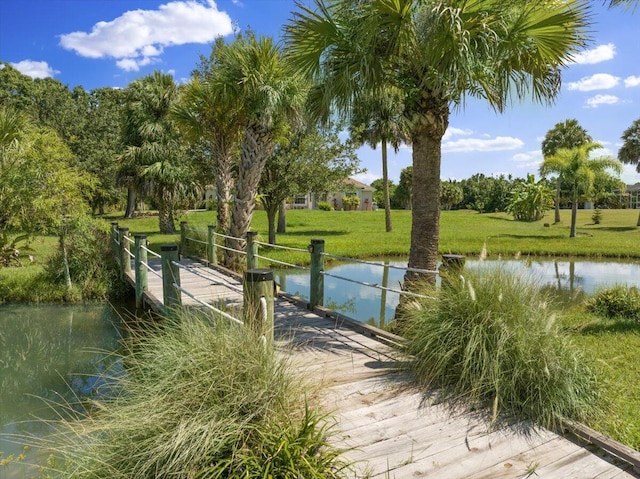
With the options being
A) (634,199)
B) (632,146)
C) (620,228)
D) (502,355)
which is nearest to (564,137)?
(632,146)

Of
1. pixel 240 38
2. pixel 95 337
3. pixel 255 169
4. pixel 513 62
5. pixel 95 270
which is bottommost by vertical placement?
pixel 95 337

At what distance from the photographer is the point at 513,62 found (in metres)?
6.63

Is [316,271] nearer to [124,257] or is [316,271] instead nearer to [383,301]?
[383,301]

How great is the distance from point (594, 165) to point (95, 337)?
29472 mm

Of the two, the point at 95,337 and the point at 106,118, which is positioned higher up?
the point at 106,118

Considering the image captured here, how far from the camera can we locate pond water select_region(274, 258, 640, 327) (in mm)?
10391

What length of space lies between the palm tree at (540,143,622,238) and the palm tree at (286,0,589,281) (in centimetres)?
2438

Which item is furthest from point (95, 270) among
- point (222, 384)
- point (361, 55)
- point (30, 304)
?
point (222, 384)

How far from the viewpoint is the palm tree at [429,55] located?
5.44m

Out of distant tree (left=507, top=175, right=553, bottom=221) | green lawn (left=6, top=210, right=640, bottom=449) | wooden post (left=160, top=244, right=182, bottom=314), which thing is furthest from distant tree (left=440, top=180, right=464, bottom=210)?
wooden post (left=160, top=244, right=182, bottom=314)

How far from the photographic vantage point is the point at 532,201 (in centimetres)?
4047

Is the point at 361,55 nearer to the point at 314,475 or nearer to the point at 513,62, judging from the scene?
the point at 513,62

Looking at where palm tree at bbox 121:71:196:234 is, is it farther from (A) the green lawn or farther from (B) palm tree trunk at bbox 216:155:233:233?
(B) palm tree trunk at bbox 216:155:233:233

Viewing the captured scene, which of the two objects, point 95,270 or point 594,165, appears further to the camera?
point 594,165
